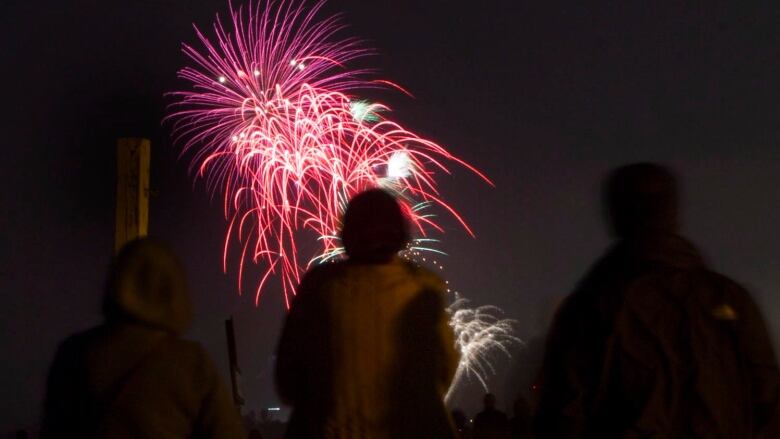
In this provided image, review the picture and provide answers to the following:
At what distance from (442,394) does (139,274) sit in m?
1.44

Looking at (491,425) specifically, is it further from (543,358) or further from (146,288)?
(146,288)

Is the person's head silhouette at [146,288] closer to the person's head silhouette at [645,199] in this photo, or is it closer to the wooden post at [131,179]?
the person's head silhouette at [645,199]

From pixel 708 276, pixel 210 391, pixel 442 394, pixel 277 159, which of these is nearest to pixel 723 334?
pixel 708 276

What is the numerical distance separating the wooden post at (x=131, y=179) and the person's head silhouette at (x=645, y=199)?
951cm

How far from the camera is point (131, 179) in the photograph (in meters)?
13.0

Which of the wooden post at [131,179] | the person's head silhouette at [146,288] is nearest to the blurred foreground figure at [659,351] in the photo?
the person's head silhouette at [146,288]

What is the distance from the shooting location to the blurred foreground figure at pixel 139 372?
13.4 ft

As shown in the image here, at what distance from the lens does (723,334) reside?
3.90m

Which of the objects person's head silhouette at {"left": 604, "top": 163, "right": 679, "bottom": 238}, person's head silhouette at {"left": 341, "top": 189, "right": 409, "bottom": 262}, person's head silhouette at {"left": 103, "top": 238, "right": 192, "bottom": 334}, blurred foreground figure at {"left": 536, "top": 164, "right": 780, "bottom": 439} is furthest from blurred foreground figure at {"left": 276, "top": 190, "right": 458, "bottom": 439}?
person's head silhouette at {"left": 604, "top": 163, "right": 679, "bottom": 238}

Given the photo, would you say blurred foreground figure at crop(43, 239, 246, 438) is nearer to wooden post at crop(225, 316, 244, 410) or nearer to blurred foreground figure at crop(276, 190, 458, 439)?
blurred foreground figure at crop(276, 190, 458, 439)

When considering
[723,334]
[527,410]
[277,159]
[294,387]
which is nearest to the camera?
[723,334]

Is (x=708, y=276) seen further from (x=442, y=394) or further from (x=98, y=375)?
(x=98, y=375)

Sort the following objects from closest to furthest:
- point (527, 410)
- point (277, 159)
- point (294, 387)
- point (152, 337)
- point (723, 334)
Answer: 1. point (723, 334)
2. point (152, 337)
3. point (294, 387)
4. point (527, 410)
5. point (277, 159)

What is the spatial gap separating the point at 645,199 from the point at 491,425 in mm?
7655
